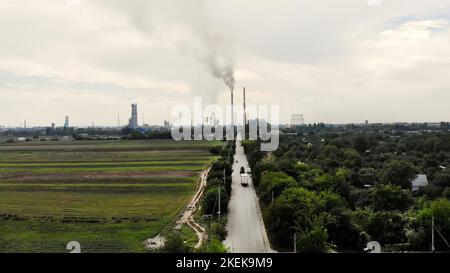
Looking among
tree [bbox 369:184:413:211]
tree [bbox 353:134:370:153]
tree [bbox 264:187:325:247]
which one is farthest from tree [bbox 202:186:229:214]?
tree [bbox 353:134:370:153]

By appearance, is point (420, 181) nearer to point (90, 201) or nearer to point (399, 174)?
point (399, 174)

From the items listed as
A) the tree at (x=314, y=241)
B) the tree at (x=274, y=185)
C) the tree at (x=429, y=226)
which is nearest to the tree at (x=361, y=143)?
the tree at (x=274, y=185)

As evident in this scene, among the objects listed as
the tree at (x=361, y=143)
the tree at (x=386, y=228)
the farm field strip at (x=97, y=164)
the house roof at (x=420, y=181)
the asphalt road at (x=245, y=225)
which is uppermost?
the tree at (x=361, y=143)

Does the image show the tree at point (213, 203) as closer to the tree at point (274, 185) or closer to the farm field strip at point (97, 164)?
the tree at point (274, 185)

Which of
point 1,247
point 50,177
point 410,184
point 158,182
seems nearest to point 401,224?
point 410,184

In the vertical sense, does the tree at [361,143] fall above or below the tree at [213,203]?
above

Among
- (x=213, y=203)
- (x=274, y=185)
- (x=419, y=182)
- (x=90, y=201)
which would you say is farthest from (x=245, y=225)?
(x=419, y=182)

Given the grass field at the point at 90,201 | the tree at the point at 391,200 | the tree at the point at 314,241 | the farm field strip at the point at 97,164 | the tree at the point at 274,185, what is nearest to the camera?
the tree at the point at 314,241
